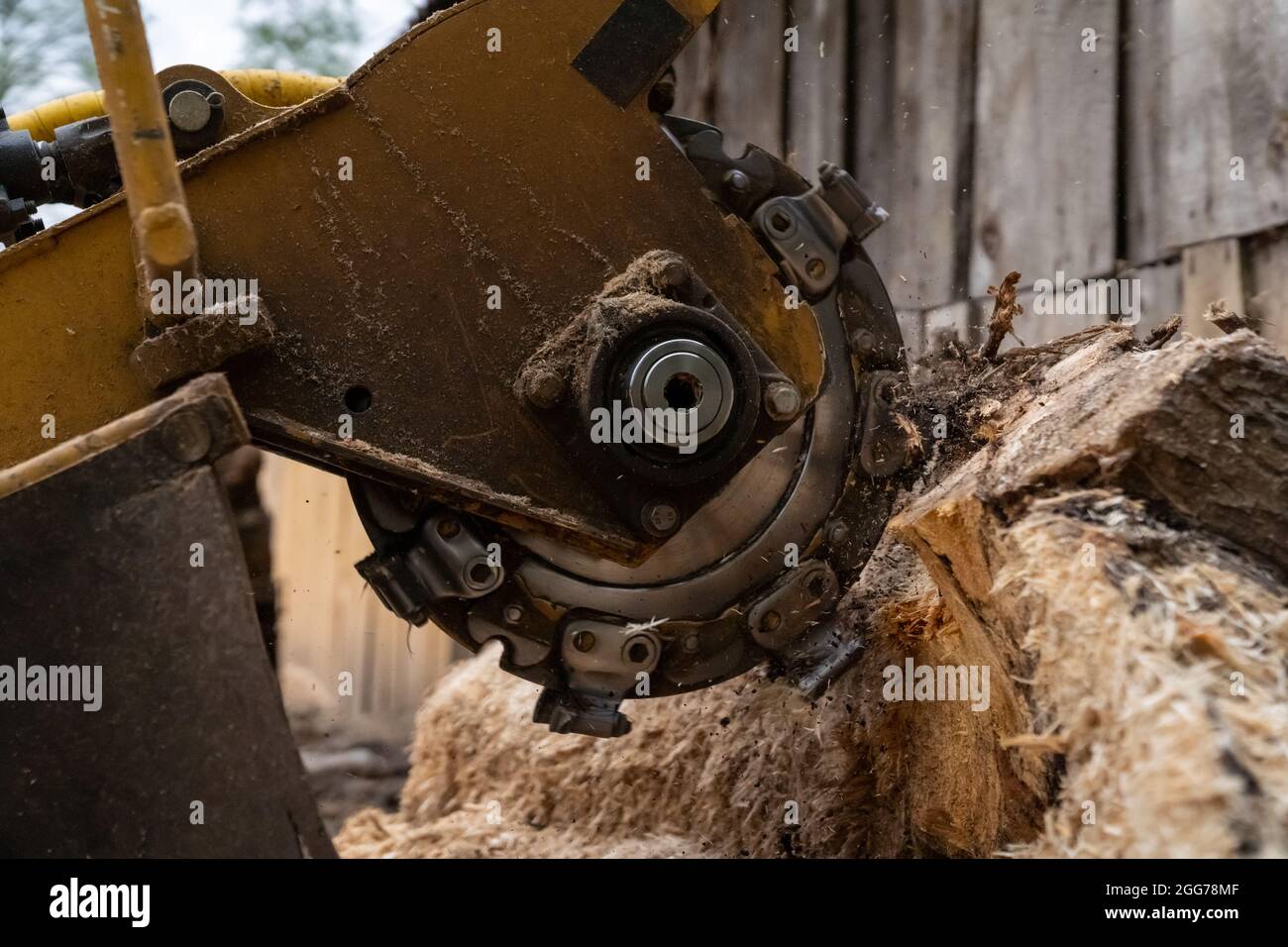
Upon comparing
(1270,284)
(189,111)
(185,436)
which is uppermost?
(189,111)

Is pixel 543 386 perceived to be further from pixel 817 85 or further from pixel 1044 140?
pixel 817 85

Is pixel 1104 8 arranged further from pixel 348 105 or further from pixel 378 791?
pixel 378 791

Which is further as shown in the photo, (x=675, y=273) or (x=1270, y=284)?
(x=1270, y=284)

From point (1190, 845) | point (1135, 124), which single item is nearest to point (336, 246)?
point (1190, 845)

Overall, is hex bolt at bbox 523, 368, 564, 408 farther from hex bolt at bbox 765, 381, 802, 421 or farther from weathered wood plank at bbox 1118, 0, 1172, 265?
weathered wood plank at bbox 1118, 0, 1172, 265

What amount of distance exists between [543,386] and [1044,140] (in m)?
1.76

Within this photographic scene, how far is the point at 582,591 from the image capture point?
171 cm

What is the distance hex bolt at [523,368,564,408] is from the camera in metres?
1.53

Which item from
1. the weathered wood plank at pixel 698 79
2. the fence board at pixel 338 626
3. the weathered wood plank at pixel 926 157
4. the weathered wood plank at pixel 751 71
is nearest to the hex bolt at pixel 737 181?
the weathered wood plank at pixel 926 157

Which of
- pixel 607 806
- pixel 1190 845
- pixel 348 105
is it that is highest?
pixel 348 105

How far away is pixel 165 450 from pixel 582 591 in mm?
678

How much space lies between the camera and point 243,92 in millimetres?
1916

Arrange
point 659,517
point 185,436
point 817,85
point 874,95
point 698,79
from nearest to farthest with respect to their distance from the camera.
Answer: point 185,436 → point 659,517 → point 874,95 → point 817,85 → point 698,79

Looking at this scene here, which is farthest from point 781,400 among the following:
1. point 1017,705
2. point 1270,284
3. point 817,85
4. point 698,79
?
point 698,79
